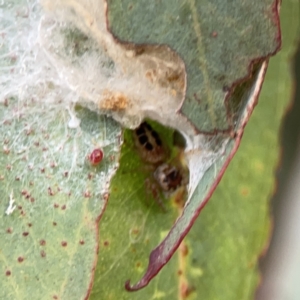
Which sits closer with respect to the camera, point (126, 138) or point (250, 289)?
point (126, 138)

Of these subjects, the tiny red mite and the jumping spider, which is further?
the jumping spider

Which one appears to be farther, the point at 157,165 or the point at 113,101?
the point at 157,165

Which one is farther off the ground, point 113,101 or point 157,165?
point 113,101

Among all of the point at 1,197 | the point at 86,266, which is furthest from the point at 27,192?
the point at 86,266

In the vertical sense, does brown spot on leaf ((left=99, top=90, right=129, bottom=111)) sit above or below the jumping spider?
above

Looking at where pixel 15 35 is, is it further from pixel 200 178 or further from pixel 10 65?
pixel 200 178
